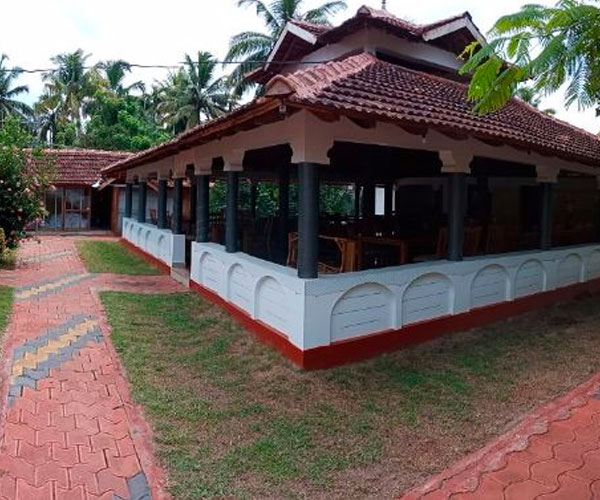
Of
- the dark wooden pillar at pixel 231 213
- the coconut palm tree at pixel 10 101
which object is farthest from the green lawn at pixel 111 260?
the coconut palm tree at pixel 10 101

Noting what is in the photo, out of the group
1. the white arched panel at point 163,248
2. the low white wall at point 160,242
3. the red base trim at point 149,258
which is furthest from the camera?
the red base trim at point 149,258

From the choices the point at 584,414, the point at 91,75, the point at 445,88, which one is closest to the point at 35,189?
the point at 445,88

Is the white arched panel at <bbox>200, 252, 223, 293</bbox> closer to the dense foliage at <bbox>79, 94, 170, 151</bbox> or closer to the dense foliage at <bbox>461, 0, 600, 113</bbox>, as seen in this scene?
the dense foliage at <bbox>461, 0, 600, 113</bbox>

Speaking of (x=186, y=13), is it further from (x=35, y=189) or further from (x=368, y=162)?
(x=35, y=189)

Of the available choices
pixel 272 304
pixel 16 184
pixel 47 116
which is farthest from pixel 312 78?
pixel 47 116

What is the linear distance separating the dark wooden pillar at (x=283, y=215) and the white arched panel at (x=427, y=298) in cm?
387

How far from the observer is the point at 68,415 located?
4.64 m

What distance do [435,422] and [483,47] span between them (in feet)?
10.1

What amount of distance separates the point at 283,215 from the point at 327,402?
6.55 meters

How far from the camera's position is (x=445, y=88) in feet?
25.0

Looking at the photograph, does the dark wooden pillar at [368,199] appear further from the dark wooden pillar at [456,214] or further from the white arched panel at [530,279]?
the dark wooden pillar at [456,214]

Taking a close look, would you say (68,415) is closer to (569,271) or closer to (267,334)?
(267,334)

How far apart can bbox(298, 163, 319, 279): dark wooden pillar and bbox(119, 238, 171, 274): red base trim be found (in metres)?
7.05

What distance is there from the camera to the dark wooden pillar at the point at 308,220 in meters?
5.73
